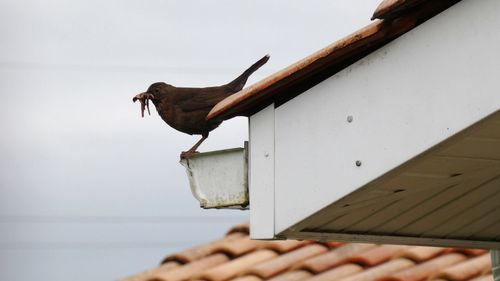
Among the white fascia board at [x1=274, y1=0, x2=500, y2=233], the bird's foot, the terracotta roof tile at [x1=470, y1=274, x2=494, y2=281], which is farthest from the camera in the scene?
the terracotta roof tile at [x1=470, y1=274, x2=494, y2=281]

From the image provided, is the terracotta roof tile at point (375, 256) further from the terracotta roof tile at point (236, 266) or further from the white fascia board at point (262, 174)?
the white fascia board at point (262, 174)

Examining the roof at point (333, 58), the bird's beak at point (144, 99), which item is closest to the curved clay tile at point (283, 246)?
the bird's beak at point (144, 99)

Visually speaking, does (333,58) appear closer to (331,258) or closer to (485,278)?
(485,278)

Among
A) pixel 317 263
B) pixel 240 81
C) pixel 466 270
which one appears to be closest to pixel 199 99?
pixel 240 81

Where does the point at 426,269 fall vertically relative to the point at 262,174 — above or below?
below

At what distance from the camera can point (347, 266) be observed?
6.45m

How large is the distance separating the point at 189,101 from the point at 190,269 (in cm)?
283

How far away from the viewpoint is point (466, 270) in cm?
579

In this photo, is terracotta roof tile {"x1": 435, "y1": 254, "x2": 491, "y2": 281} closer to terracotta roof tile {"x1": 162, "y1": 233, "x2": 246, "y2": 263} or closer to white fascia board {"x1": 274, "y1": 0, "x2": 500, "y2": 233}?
terracotta roof tile {"x1": 162, "y1": 233, "x2": 246, "y2": 263}

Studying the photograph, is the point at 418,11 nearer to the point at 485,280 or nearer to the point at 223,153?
the point at 223,153

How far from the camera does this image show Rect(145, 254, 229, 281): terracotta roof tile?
6902 millimetres

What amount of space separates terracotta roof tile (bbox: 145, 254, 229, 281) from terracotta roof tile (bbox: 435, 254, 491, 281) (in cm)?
164

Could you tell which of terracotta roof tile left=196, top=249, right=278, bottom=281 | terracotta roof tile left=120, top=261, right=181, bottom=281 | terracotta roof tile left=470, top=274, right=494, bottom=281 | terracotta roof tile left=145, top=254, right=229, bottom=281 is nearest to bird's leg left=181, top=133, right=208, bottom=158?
terracotta roof tile left=470, top=274, right=494, bottom=281

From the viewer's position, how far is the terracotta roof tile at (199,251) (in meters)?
7.33
